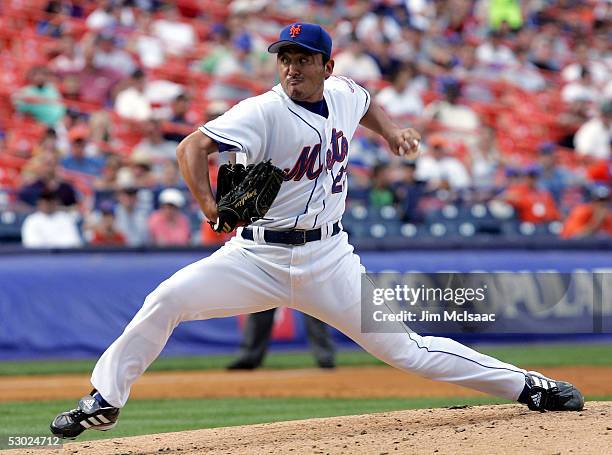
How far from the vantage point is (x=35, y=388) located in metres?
9.19

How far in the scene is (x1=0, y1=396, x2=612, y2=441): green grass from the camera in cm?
691

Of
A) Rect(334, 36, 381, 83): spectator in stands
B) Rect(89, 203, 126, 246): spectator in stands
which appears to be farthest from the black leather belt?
Rect(334, 36, 381, 83): spectator in stands

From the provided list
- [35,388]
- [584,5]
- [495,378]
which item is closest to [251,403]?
[35,388]

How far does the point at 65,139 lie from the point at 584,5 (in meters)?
11.4

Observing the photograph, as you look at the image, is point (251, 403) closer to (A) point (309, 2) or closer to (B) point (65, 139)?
(B) point (65, 139)

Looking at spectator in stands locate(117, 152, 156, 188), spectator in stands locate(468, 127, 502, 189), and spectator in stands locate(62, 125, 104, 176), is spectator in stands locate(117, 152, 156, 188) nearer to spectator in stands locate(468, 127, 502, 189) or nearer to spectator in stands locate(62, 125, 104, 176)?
spectator in stands locate(62, 125, 104, 176)

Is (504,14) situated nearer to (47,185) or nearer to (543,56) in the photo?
(543,56)

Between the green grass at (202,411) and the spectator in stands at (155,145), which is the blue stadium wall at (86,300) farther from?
the green grass at (202,411)

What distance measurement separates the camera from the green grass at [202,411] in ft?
22.7

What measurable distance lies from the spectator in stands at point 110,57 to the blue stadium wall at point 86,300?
4.08 metres

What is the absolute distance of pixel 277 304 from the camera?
546cm

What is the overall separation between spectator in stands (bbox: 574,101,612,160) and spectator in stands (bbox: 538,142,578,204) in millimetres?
787

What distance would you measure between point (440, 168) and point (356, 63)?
2.58 meters

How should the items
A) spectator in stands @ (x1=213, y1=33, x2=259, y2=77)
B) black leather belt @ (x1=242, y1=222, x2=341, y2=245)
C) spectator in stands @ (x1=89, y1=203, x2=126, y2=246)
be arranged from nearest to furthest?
black leather belt @ (x1=242, y1=222, x2=341, y2=245)
spectator in stands @ (x1=89, y1=203, x2=126, y2=246)
spectator in stands @ (x1=213, y1=33, x2=259, y2=77)
